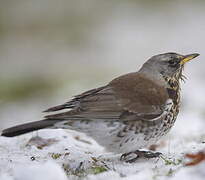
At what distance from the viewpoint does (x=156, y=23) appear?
2280 cm

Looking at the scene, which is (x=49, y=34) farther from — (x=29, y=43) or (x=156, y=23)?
(x=156, y=23)

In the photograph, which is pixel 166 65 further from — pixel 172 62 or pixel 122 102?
pixel 122 102

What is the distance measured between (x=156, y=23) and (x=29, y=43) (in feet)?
17.8

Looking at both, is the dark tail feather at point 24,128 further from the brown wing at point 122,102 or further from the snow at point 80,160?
the snow at point 80,160

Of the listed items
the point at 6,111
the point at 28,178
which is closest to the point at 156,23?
the point at 6,111

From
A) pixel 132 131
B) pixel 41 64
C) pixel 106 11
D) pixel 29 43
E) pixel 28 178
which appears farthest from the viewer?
pixel 106 11

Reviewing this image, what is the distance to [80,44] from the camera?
2105 centimetres

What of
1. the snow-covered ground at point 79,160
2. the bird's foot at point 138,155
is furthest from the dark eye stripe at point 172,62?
the bird's foot at point 138,155

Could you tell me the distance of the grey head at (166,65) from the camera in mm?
7250

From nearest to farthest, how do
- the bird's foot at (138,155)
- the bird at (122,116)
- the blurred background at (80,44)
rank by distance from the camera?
the bird at (122,116) → the bird's foot at (138,155) → the blurred background at (80,44)

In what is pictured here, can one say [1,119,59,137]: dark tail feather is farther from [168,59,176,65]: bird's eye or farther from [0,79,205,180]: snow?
[168,59,176,65]: bird's eye

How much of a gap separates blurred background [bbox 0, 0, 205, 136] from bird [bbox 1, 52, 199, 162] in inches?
211

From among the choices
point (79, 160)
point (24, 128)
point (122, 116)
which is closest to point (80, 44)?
point (122, 116)

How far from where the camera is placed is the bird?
623 cm
